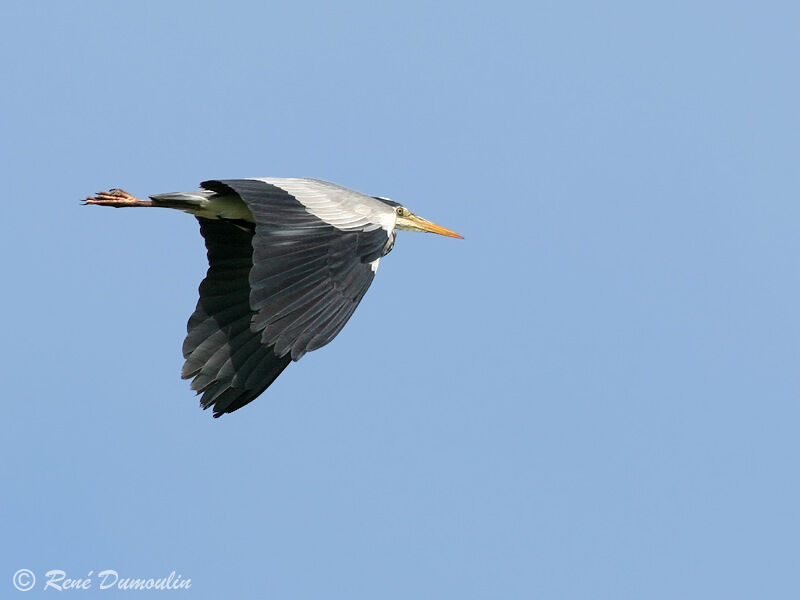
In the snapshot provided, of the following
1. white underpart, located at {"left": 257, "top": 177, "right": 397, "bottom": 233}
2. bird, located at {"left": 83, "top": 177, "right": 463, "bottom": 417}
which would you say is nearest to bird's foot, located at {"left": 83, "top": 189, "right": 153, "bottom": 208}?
bird, located at {"left": 83, "top": 177, "right": 463, "bottom": 417}

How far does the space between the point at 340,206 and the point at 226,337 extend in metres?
1.95

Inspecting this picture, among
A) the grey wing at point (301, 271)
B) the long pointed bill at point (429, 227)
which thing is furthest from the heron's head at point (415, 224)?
the grey wing at point (301, 271)

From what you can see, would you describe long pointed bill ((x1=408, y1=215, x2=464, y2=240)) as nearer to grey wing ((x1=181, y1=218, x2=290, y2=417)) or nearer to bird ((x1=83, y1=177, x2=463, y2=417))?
bird ((x1=83, y1=177, x2=463, y2=417))

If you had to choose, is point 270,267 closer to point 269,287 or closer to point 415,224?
point 269,287

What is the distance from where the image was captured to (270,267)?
35.3 ft

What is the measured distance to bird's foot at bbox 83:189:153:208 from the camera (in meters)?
13.6

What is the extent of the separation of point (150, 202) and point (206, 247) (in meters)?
0.73

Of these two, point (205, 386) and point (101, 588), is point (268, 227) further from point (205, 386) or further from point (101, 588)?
point (101, 588)

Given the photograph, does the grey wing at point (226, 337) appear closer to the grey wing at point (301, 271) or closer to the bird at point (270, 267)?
the bird at point (270, 267)

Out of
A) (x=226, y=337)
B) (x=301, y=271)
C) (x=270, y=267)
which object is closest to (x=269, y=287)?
(x=270, y=267)

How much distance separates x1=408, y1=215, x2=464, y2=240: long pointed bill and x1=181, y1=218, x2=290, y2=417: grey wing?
6.60 ft

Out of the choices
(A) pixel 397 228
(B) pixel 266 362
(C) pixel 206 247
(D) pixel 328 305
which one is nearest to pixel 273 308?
(D) pixel 328 305

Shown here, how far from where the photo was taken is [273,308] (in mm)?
10500

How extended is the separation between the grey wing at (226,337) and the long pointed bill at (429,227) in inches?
79.2
